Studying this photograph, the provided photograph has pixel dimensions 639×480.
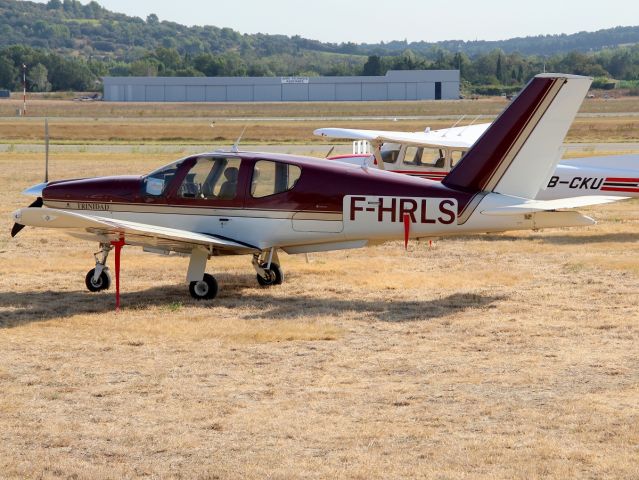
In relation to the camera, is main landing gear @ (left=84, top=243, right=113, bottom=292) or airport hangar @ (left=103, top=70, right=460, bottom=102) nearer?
main landing gear @ (left=84, top=243, right=113, bottom=292)

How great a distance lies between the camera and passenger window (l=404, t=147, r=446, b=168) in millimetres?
18953

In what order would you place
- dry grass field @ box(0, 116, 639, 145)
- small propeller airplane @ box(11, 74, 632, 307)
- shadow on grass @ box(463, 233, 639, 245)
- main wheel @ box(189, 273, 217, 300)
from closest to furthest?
small propeller airplane @ box(11, 74, 632, 307), main wheel @ box(189, 273, 217, 300), shadow on grass @ box(463, 233, 639, 245), dry grass field @ box(0, 116, 639, 145)

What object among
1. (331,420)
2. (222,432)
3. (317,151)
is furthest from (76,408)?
(317,151)

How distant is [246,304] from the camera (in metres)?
13.0

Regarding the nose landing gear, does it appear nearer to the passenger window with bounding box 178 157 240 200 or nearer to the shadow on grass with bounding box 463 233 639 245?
the passenger window with bounding box 178 157 240 200

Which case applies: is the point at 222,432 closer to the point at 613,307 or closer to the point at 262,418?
the point at 262,418

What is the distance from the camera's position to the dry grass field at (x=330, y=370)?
7363 mm

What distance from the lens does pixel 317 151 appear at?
43.8 meters

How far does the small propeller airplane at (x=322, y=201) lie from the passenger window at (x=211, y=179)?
0.04 ft

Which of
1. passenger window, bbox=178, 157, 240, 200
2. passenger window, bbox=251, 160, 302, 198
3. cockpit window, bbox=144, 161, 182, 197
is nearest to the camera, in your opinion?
passenger window, bbox=251, 160, 302, 198

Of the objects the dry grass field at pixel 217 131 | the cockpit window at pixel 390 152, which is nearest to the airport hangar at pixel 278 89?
the dry grass field at pixel 217 131

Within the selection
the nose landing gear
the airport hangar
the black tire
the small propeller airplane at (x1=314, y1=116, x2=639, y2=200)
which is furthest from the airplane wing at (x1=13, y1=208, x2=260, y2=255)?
the airport hangar

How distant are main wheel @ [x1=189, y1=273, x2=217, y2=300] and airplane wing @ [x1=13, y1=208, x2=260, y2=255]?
0.39 m

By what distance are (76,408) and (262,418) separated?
1.54 meters
